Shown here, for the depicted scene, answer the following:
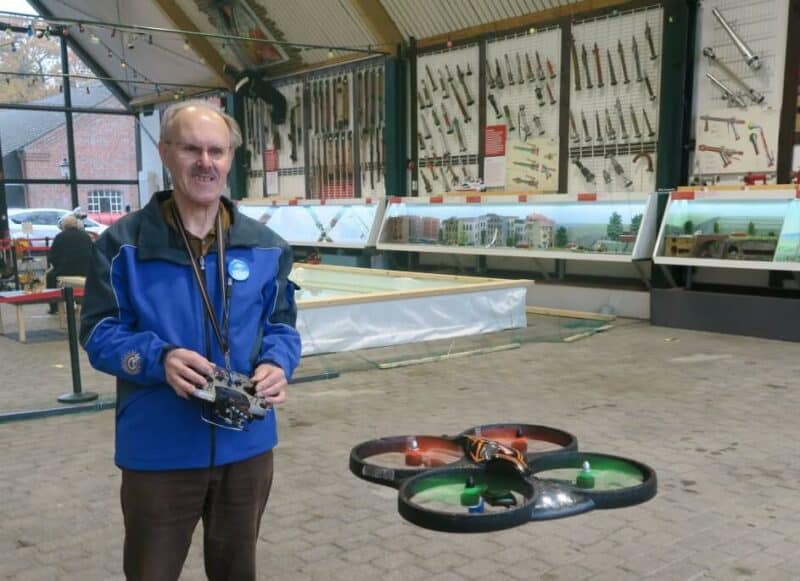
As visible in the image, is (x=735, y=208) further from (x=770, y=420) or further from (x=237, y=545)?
(x=237, y=545)

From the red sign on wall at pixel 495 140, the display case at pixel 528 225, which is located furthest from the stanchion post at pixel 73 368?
the red sign on wall at pixel 495 140

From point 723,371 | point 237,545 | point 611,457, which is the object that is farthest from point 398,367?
point 237,545

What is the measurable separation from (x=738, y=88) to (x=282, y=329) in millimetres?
7723

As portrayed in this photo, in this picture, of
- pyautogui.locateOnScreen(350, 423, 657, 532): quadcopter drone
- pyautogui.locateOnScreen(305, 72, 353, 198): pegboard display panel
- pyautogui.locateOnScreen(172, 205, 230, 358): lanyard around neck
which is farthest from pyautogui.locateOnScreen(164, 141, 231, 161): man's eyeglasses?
pyautogui.locateOnScreen(305, 72, 353, 198): pegboard display panel

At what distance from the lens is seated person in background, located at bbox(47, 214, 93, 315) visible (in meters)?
9.17

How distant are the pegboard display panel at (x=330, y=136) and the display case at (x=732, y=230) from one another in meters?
6.34

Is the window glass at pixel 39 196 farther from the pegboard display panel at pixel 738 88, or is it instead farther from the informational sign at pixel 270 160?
the pegboard display panel at pixel 738 88

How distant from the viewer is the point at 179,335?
1.66 m

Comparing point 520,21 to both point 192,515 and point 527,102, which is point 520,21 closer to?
point 527,102

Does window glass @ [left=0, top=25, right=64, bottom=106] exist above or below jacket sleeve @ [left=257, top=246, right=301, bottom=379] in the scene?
above

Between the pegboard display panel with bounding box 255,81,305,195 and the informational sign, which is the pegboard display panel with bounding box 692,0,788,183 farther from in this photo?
the informational sign

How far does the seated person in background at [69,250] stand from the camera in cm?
917

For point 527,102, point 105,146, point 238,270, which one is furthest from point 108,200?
point 238,270

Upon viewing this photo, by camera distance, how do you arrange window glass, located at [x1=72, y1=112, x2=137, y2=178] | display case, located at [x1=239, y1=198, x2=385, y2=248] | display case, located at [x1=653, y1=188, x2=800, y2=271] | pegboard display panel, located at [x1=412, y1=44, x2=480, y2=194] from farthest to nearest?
window glass, located at [x1=72, y1=112, x2=137, y2=178] → display case, located at [x1=239, y1=198, x2=385, y2=248] → pegboard display panel, located at [x1=412, y1=44, x2=480, y2=194] → display case, located at [x1=653, y1=188, x2=800, y2=271]
